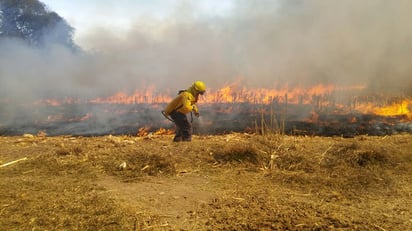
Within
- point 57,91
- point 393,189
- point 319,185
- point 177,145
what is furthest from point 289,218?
point 57,91

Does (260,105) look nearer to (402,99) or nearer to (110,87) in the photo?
(402,99)

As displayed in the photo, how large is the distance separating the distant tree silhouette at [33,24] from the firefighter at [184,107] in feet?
87.4

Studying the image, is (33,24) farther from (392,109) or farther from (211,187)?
(211,187)

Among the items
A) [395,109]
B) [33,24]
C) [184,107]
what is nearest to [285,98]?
[395,109]

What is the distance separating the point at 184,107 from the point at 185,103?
0.16 m

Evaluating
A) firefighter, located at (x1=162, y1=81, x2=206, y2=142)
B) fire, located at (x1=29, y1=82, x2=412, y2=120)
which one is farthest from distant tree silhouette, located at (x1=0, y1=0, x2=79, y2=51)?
firefighter, located at (x1=162, y1=81, x2=206, y2=142)

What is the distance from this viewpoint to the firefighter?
9047 millimetres

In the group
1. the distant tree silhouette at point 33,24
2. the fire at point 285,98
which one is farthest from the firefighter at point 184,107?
the distant tree silhouette at point 33,24

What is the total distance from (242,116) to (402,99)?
24.9ft

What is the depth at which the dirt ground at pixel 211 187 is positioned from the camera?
13.2 ft

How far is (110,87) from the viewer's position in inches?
935

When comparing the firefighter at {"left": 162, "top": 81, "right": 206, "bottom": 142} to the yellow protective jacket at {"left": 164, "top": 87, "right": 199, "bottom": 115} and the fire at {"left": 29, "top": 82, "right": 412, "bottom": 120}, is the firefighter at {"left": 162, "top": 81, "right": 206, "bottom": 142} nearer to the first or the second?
the yellow protective jacket at {"left": 164, "top": 87, "right": 199, "bottom": 115}

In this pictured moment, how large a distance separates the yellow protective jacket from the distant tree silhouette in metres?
26.6

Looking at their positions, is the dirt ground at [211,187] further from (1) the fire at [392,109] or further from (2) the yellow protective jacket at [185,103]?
(1) the fire at [392,109]
